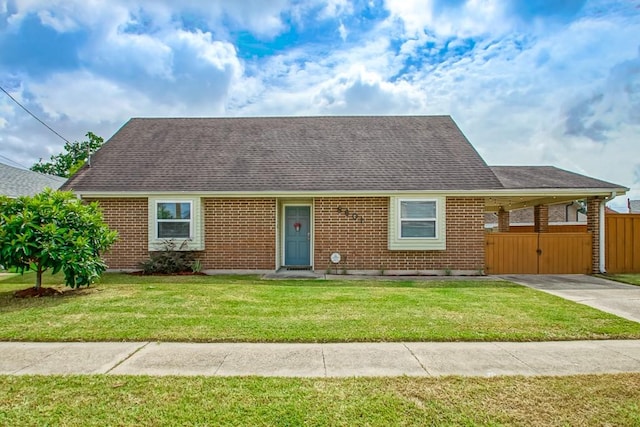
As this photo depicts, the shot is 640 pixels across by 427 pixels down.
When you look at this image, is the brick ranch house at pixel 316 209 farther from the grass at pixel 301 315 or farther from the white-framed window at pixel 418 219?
the grass at pixel 301 315

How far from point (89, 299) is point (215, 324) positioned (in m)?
3.60

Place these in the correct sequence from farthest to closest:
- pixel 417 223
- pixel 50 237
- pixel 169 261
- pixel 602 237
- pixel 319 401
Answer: pixel 602 237
pixel 417 223
pixel 169 261
pixel 50 237
pixel 319 401

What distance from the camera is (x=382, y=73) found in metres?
13.7

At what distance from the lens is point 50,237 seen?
777cm

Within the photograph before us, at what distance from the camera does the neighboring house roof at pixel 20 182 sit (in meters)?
15.6

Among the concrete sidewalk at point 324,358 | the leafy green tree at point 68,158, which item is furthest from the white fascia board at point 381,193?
the leafy green tree at point 68,158

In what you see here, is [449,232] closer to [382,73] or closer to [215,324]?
[382,73]

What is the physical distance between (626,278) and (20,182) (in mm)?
24365

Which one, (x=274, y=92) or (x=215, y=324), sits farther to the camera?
(x=274, y=92)

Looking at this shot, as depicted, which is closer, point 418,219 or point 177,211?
point 418,219

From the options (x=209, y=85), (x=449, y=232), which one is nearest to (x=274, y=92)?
(x=209, y=85)

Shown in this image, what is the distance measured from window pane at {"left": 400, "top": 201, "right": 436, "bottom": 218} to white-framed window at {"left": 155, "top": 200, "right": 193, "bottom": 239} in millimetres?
6689

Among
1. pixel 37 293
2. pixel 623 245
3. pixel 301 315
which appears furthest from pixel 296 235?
pixel 623 245

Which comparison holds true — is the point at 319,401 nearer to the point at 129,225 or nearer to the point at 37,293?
the point at 37,293
